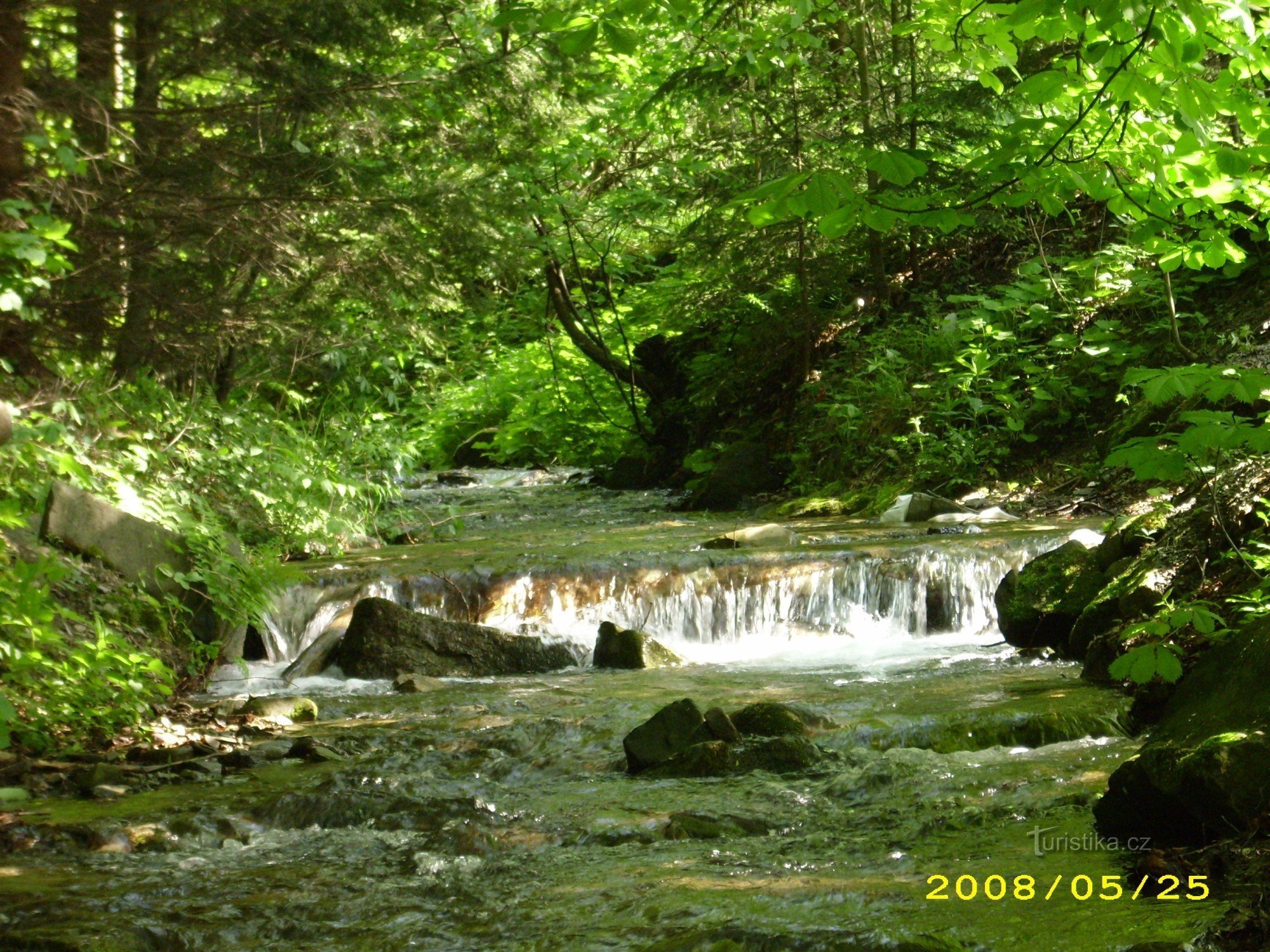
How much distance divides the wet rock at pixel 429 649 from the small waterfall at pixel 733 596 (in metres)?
0.61

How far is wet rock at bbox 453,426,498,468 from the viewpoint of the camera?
21.3 metres

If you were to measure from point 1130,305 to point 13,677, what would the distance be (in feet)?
38.3

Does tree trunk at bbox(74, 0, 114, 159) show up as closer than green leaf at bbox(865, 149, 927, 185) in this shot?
No

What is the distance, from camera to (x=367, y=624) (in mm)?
7863

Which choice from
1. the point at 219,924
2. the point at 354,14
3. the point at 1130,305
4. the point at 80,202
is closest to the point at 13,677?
the point at 219,924

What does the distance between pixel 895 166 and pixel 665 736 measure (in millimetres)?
3146

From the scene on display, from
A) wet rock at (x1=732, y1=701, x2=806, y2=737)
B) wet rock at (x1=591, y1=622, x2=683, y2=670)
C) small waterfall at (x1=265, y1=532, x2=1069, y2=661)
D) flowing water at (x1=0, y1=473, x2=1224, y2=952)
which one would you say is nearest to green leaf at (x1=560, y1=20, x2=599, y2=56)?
flowing water at (x1=0, y1=473, x2=1224, y2=952)

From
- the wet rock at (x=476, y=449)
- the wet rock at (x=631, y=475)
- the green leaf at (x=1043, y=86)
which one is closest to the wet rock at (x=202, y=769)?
the green leaf at (x=1043, y=86)

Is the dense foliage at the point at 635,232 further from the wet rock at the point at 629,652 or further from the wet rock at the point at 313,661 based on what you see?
the wet rock at the point at 629,652

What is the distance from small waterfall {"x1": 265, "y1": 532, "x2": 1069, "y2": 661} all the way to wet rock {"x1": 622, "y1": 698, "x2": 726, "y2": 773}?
3077mm

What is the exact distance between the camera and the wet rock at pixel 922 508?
11328mm

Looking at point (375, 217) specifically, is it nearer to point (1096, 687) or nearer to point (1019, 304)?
point (1096, 687)

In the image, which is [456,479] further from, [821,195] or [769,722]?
[821,195]

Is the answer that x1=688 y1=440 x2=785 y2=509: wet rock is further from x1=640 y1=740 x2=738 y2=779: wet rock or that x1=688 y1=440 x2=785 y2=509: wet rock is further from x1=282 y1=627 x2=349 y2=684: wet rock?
x1=640 y1=740 x2=738 y2=779: wet rock
